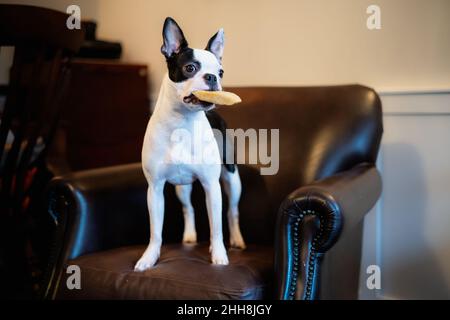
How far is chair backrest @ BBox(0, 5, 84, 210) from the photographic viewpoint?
128cm

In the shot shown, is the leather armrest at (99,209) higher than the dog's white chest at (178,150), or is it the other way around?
the dog's white chest at (178,150)

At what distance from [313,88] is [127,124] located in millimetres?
859

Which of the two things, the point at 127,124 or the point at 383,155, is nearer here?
the point at 383,155

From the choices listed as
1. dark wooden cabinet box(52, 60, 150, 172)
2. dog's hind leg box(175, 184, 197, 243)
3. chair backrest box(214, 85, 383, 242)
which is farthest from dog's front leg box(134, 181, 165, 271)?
dark wooden cabinet box(52, 60, 150, 172)

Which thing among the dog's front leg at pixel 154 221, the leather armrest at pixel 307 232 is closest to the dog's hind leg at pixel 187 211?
the dog's front leg at pixel 154 221

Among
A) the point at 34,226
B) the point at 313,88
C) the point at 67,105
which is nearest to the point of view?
the point at 313,88

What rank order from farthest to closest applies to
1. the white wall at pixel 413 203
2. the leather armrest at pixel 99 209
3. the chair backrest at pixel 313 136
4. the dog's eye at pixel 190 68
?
the white wall at pixel 413 203
the chair backrest at pixel 313 136
the leather armrest at pixel 99 209
the dog's eye at pixel 190 68

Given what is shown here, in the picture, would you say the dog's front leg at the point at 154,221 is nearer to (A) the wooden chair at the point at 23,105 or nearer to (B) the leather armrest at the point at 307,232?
(B) the leather armrest at the point at 307,232

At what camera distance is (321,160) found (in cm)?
145

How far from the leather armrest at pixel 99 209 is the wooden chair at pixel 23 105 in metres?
0.20

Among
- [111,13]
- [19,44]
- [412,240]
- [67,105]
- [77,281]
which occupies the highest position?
[111,13]

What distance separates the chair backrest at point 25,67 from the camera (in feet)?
4.21
